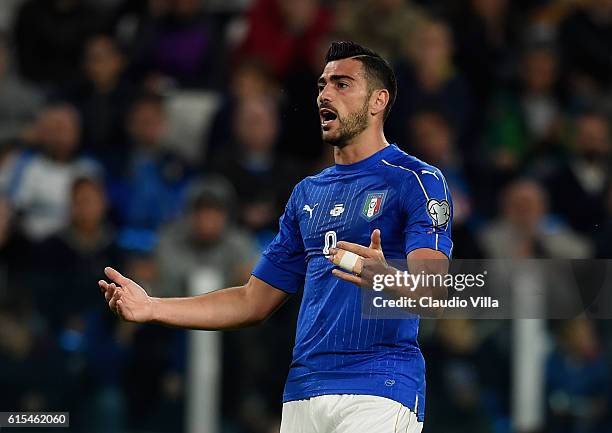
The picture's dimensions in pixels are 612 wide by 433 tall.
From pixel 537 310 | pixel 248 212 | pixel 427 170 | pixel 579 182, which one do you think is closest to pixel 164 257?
pixel 248 212

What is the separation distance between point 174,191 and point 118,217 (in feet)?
1.51

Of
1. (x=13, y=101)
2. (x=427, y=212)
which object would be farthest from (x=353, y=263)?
(x=13, y=101)

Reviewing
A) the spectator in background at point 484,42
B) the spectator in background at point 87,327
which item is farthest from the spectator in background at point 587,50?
the spectator in background at point 87,327

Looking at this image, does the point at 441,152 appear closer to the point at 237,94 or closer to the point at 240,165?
the point at 240,165

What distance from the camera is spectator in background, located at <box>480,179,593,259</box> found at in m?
9.08

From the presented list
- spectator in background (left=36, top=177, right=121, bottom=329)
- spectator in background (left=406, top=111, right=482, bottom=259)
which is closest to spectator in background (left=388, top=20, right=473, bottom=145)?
spectator in background (left=406, top=111, right=482, bottom=259)

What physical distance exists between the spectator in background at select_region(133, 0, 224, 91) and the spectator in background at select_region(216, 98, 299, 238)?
972 mm

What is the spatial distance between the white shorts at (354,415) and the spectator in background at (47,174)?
16.4ft

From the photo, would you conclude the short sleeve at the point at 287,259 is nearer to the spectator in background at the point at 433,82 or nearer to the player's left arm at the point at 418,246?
the player's left arm at the point at 418,246

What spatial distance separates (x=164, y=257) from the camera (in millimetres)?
8859

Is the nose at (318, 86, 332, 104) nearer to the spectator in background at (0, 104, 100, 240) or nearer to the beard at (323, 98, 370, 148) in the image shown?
the beard at (323, 98, 370, 148)

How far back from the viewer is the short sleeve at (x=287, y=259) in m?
5.29

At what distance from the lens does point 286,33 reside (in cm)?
1076

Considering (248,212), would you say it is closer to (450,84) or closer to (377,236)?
(450,84)
